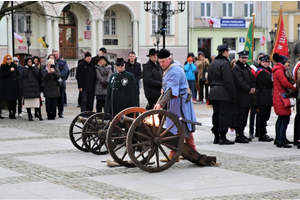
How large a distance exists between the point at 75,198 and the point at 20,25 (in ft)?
130

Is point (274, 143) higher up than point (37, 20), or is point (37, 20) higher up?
point (37, 20)

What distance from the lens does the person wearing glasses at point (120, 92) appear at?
417 inches

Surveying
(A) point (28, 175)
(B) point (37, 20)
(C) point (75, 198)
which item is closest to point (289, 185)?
(C) point (75, 198)

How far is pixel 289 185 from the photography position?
7004 mm

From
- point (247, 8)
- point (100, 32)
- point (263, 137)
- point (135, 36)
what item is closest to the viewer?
point (263, 137)

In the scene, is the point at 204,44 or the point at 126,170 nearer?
the point at 126,170

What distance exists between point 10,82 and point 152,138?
984 cm

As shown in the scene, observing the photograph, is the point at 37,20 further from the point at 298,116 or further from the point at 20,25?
the point at 298,116

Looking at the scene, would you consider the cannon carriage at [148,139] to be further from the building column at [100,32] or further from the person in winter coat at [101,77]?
the building column at [100,32]

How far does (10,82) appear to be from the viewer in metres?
16.7

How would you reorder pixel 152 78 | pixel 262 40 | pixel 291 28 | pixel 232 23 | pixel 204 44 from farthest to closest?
1. pixel 291 28
2. pixel 204 44
3. pixel 232 23
4. pixel 262 40
5. pixel 152 78

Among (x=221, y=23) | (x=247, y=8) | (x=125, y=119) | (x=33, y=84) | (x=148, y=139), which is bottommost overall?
(x=148, y=139)

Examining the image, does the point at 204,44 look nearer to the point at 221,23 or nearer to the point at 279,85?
the point at 221,23

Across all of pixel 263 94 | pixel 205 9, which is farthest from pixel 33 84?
pixel 205 9
